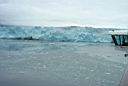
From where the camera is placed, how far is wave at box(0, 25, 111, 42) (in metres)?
39.0

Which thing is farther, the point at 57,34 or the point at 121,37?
the point at 57,34

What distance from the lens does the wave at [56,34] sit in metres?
39.0

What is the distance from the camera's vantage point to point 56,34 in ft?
141

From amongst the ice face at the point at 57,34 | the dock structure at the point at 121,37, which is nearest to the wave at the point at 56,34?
the ice face at the point at 57,34

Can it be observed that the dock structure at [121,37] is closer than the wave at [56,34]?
Yes

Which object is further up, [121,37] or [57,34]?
[121,37]

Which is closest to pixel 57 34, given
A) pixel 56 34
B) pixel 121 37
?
pixel 56 34

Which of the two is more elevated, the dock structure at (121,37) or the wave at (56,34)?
the dock structure at (121,37)

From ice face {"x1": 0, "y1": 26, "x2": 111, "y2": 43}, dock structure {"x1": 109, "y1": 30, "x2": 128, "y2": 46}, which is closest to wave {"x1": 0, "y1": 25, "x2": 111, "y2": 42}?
ice face {"x1": 0, "y1": 26, "x2": 111, "y2": 43}

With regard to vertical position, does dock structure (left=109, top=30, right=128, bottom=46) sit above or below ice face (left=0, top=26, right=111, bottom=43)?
above

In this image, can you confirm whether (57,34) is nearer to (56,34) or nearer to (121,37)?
(56,34)

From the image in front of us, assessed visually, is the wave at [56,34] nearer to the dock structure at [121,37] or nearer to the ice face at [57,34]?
the ice face at [57,34]

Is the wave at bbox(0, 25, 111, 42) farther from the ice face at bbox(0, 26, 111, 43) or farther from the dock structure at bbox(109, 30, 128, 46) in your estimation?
the dock structure at bbox(109, 30, 128, 46)

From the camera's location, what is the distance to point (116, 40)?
25.8m
